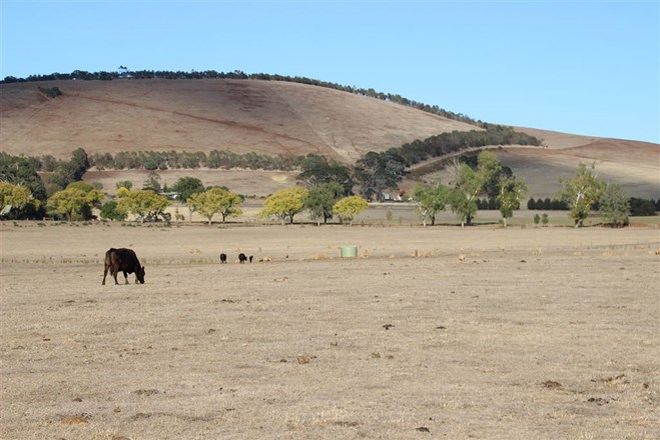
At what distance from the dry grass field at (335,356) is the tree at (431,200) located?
82807 mm

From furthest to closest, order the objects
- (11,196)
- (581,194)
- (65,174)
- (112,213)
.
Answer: (65,174), (112,213), (581,194), (11,196)

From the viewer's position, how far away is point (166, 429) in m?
13.6

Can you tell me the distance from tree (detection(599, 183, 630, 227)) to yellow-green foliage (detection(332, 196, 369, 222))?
29664 millimetres

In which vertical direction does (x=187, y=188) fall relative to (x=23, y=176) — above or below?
below

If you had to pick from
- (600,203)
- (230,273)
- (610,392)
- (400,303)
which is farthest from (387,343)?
(600,203)

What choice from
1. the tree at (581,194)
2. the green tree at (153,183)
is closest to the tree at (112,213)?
the green tree at (153,183)

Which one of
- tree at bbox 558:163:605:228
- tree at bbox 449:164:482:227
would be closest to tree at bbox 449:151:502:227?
tree at bbox 449:164:482:227

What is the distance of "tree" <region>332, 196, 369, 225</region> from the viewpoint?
130 meters

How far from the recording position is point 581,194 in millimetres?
124812

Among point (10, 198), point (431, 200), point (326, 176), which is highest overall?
point (326, 176)

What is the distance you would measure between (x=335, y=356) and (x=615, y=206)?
10309 centimetres

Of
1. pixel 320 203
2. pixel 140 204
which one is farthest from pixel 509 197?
pixel 140 204

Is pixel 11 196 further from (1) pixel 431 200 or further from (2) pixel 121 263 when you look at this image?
(2) pixel 121 263

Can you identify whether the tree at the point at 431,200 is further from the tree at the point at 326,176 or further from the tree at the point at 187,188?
the tree at the point at 326,176
